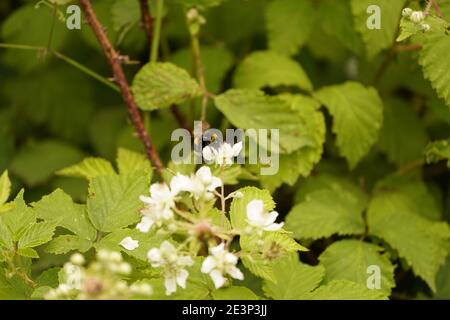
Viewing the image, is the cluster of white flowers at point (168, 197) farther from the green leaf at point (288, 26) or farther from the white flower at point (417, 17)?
the green leaf at point (288, 26)

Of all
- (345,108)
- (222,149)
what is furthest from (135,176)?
(345,108)

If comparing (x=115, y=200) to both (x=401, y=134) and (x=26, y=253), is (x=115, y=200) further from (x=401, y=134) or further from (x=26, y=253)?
(x=401, y=134)

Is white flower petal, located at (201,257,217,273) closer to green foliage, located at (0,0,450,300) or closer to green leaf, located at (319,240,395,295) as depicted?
green foliage, located at (0,0,450,300)

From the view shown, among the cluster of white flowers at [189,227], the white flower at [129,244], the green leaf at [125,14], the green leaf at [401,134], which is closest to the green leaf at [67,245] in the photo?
the white flower at [129,244]

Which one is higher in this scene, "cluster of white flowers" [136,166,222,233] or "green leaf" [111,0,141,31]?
"green leaf" [111,0,141,31]

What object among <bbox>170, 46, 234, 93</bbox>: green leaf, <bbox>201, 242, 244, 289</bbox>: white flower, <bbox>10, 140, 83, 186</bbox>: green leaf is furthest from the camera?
<bbox>10, 140, 83, 186</bbox>: green leaf

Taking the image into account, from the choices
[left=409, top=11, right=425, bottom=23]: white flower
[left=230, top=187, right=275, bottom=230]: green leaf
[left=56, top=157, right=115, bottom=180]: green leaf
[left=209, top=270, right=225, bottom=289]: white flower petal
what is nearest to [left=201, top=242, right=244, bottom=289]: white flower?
[left=209, top=270, right=225, bottom=289]: white flower petal
